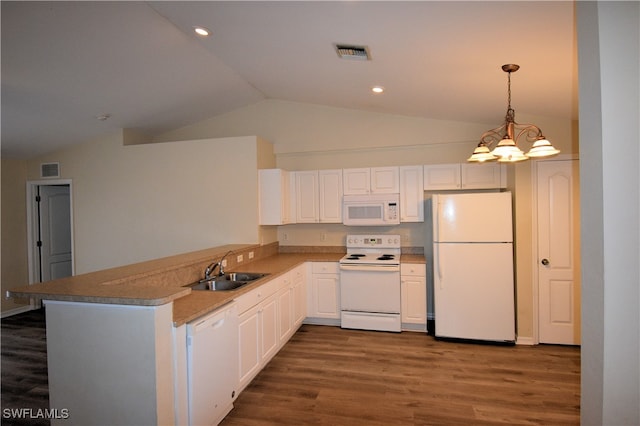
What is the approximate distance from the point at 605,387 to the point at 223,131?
17.3 feet

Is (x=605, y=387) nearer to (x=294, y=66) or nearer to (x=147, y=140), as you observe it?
(x=294, y=66)

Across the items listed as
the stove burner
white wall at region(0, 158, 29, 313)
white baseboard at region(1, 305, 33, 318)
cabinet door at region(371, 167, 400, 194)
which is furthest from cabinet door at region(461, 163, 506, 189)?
white baseboard at region(1, 305, 33, 318)

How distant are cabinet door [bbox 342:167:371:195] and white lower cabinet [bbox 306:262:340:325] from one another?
104cm

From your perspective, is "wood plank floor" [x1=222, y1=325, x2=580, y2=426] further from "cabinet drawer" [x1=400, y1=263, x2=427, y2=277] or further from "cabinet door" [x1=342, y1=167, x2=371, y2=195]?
"cabinet door" [x1=342, y1=167, x2=371, y2=195]

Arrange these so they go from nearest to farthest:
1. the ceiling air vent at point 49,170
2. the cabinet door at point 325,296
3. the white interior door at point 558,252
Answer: the white interior door at point 558,252, the cabinet door at point 325,296, the ceiling air vent at point 49,170

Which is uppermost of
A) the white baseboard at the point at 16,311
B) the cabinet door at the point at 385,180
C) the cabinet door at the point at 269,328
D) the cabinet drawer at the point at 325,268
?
the cabinet door at the point at 385,180

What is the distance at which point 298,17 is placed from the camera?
239 cm

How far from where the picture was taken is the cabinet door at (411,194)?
179 inches

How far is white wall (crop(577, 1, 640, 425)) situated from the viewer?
3.94 ft

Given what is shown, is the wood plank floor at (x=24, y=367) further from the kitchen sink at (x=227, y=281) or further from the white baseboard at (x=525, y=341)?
the white baseboard at (x=525, y=341)

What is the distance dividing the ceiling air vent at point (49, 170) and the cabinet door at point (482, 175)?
5931 mm

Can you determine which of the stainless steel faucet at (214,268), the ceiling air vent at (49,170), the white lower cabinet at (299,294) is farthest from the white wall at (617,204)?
the ceiling air vent at (49,170)

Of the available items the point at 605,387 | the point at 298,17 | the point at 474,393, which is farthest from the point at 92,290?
the point at 474,393

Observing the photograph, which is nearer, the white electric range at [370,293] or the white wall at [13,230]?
the white electric range at [370,293]
